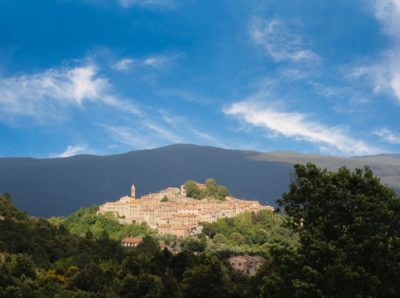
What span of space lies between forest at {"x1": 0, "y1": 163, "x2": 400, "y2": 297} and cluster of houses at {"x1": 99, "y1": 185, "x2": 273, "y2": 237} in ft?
159

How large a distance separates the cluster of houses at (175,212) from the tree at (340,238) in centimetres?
8818

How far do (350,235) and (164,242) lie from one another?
78474mm

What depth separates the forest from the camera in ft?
50.9

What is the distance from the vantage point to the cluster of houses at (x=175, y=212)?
109312 mm

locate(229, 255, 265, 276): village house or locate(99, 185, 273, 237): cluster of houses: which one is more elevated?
locate(99, 185, 273, 237): cluster of houses

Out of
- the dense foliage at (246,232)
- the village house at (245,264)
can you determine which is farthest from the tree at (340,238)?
the dense foliage at (246,232)

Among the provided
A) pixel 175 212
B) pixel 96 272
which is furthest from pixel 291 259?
pixel 175 212

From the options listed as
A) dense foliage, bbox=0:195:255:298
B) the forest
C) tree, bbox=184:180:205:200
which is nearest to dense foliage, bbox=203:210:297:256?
tree, bbox=184:180:205:200

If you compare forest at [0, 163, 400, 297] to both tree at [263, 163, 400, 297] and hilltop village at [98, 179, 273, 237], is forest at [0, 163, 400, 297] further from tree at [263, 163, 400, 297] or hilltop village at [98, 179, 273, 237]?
hilltop village at [98, 179, 273, 237]

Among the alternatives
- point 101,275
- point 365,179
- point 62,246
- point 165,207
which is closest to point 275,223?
point 165,207

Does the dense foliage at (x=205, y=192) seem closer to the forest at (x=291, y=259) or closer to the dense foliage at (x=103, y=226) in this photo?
A: the dense foliage at (x=103, y=226)

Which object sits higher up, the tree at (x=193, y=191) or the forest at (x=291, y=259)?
the tree at (x=193, y=191)

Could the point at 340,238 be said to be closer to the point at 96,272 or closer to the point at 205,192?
the point at 96,272

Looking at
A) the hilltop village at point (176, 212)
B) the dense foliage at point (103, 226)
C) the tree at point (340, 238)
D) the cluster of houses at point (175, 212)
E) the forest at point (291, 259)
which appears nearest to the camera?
the tree at point (340, 238)
